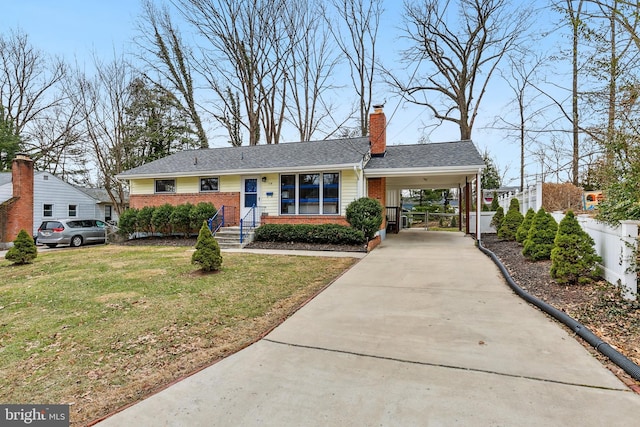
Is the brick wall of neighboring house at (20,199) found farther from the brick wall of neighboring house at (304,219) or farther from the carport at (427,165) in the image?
the carport at (427,165)

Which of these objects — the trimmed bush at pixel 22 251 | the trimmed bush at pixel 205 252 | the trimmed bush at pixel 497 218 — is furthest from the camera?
the trimmed bush at pixel 497 218

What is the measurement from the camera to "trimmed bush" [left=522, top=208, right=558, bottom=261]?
7.07 meters

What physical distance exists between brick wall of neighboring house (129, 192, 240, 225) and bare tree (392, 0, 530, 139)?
1244 cm

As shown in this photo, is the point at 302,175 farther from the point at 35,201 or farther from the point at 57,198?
the point at 57,198

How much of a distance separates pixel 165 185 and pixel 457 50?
19.5 m

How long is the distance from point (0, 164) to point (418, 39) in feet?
101

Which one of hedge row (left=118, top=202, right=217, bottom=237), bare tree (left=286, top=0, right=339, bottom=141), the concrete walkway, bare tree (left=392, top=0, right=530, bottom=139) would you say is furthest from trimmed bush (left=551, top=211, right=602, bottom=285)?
bare tree (left=286, top=0, right=339, bottom=141)

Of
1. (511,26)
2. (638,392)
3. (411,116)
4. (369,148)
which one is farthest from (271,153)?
(511,26)

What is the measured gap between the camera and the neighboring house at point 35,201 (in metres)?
16.1

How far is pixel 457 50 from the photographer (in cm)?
2072

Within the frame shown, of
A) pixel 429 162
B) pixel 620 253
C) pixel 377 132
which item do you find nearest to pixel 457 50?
pixel 377 132

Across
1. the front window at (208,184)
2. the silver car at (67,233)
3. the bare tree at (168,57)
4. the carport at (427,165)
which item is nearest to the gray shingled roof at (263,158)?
the front window at (208,184)

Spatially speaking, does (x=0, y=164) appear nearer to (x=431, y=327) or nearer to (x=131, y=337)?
(x=131, y=337)

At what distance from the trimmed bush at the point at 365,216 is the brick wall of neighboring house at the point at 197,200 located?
5299 mm
